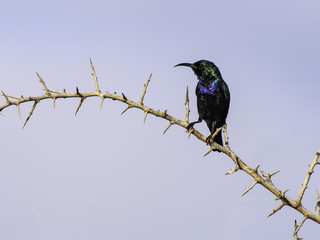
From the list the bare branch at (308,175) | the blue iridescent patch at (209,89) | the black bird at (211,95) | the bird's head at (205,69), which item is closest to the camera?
the bare branch at (308,175)

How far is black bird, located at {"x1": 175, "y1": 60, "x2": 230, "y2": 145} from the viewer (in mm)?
10367

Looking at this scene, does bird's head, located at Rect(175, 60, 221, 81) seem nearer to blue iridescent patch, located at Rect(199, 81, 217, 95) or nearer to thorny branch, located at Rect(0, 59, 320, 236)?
blue iridescent patch, located at Rect(199, 81, 217, 95)

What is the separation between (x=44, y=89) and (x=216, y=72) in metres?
5.47

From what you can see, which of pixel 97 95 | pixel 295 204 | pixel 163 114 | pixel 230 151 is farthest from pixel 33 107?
pixel 295 204

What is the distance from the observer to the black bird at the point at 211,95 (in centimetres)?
1037

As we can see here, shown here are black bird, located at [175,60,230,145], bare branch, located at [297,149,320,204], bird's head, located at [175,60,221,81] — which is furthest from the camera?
bird's head, located at [175,60,221,81]

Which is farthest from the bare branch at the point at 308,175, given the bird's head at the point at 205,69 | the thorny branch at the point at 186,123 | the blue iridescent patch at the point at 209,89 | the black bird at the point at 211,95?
the bird's head at the point at 205,69

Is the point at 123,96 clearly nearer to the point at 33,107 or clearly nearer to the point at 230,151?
the point at 33,107

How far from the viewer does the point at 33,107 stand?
5.67 meters

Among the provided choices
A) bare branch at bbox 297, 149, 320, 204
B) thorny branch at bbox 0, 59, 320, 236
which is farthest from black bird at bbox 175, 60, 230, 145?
bare branch at bbox 297, 149, 320, 204

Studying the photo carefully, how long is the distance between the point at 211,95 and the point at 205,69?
63cm

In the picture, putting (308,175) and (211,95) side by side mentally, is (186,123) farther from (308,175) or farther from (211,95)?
(211,95)

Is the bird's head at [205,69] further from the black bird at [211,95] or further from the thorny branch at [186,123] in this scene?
the thorny branch at [186,123]

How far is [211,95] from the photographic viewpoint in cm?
1042
